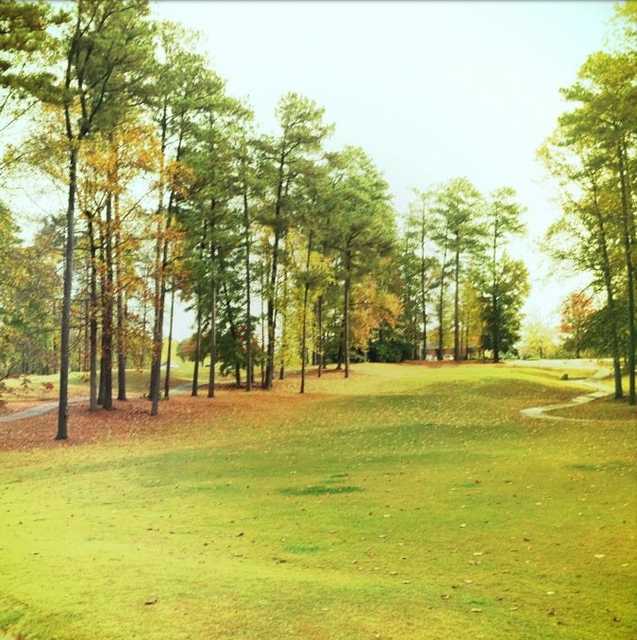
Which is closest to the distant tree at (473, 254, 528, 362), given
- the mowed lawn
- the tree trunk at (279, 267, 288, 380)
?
the tree trunk at (279, 267, 288, 380)

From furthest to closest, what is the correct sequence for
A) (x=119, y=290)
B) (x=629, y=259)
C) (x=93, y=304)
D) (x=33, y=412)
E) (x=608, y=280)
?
(x=608, y=280)
(x=33, y=412)
(x=629, y=259)
(x=93, y=304)
(x=119, y=290)

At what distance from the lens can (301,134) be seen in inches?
1532

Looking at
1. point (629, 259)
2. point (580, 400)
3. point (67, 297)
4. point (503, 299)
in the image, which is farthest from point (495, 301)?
point (67, 297)

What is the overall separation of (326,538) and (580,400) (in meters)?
28.8

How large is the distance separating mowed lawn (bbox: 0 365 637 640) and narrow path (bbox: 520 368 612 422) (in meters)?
5.29

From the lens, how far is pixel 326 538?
10570 mm

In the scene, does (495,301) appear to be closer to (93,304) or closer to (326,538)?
(93,304)

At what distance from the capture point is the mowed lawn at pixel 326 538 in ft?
23.0

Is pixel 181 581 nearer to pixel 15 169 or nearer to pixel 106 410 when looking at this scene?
pixel 15 169

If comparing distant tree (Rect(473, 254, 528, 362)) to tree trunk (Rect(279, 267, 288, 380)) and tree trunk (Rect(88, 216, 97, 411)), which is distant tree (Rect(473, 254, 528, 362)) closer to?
tree trunk (Rect(279, 267, 288, 380))

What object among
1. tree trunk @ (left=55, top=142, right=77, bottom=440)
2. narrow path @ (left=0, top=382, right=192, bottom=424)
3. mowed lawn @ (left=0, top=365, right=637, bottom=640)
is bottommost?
mowed lawn @ (left=0, top=365, right=637, bottom=640)

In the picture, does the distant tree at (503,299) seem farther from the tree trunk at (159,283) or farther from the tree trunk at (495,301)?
the tree trunk at (159,283)

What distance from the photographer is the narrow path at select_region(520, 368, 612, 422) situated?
94.2 ft

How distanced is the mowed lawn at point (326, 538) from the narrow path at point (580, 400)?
5.29 metres
